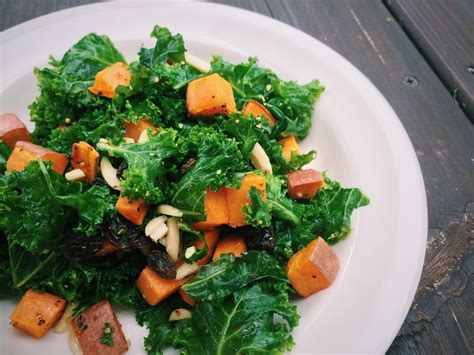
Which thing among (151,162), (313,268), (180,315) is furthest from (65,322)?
(313,268)

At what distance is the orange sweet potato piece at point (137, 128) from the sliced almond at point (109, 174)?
0.73 feet

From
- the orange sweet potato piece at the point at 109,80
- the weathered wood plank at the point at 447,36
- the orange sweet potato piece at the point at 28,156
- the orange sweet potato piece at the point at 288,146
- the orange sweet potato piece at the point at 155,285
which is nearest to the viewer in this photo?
the orange sweet potato piece at the point at 155,285

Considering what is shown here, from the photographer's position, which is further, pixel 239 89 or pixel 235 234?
pixel 239 89

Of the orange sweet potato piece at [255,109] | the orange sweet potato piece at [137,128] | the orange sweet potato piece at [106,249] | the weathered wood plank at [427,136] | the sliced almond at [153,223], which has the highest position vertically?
the orange sweet potato piece at [137,128]

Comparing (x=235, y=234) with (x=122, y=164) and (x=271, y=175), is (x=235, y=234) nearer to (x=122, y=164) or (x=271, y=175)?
(x=271, y=175)

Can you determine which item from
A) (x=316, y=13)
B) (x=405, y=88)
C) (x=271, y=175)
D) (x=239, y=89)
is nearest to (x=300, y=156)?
(x=271, y=175)

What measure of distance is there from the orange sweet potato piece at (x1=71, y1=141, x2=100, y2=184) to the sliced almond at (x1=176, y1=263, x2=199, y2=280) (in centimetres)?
62

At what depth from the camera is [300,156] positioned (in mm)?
2404

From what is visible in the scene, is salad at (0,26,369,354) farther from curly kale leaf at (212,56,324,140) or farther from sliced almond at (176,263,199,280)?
curly kale leaf at (212,56,324,140)

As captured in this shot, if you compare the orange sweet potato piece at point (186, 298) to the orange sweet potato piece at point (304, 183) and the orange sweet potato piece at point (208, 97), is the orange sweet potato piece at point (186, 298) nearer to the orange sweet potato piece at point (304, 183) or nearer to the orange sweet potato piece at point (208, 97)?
the orange sweet potato piece at point (304, 183)

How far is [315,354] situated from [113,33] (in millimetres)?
2359

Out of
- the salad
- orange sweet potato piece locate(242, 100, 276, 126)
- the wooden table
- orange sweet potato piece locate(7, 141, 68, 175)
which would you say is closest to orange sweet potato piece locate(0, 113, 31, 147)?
the salad

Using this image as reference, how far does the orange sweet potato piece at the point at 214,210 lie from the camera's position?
203 cm

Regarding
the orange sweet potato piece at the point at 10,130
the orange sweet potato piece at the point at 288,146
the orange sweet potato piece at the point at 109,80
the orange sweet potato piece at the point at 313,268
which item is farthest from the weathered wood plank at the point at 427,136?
the orange sweet potato piece at the point at 10,130
